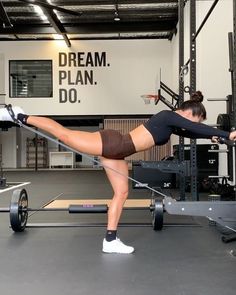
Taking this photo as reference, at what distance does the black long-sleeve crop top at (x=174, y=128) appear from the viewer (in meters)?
2.24

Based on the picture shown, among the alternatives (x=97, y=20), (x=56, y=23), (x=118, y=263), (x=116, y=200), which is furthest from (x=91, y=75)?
(x=118, y=263)

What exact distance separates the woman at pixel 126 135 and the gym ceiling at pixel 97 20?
821 cm

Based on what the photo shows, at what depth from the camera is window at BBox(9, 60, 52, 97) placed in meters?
13.2

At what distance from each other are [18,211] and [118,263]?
3.99 ft

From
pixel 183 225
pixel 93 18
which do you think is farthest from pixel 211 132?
pixel 93 18

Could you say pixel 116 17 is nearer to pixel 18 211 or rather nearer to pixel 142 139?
pixel 18 211

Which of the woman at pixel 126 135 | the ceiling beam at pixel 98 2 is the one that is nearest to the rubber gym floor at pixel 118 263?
the woman at pixel 126 135

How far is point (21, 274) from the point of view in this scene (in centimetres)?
224

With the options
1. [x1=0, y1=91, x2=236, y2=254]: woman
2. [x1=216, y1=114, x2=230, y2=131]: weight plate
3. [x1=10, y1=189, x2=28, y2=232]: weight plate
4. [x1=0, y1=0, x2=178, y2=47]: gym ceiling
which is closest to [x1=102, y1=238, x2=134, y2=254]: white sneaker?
[x1=0, y1=91, x2=236, y2=254]: woman

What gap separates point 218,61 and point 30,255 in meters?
5.23

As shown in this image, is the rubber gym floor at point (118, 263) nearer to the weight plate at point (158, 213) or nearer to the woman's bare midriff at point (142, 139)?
the weight plate at point (158, 213)

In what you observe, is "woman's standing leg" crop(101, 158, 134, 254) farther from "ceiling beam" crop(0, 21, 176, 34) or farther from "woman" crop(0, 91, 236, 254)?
"ceiling beam" crop(0, 21, 176, 34)

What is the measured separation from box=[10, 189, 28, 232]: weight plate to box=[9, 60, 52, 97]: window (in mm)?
10071

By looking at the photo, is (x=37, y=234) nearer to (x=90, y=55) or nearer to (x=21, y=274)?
(x=21, y=274)
